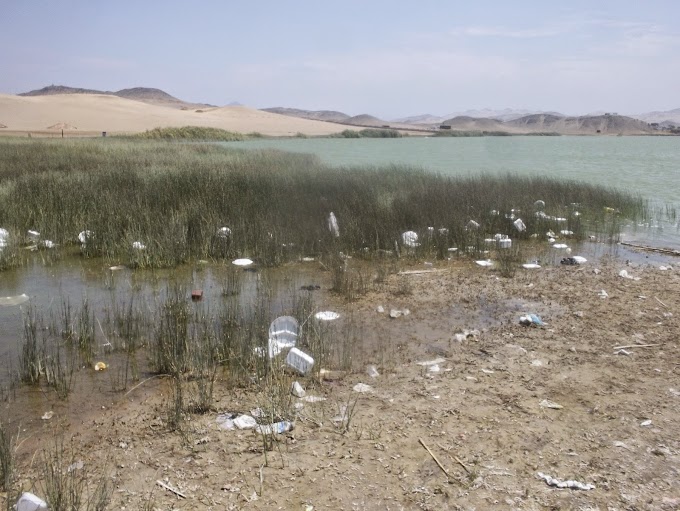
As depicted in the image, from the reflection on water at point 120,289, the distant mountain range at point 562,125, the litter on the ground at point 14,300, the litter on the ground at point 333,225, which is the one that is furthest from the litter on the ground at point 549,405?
the distant mountain range at point 562,125

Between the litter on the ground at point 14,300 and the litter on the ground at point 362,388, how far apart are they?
4.18 metres

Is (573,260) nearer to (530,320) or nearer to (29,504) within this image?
(530,320)

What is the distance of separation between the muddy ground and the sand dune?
1882 inches

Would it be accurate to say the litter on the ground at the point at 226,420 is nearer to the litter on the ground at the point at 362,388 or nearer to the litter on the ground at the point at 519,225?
the litter on the ground at the point at 362,388

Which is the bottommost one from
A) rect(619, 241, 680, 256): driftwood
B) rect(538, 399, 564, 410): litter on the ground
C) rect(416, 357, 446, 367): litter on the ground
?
rect(416, 357, 446, 367): litter on the ground

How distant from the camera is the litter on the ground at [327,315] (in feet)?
18.1

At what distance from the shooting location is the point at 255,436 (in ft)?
10.9

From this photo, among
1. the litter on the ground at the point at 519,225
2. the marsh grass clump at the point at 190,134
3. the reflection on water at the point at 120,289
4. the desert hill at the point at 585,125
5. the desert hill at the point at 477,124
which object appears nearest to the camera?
the reflection on water at the point at 120,289

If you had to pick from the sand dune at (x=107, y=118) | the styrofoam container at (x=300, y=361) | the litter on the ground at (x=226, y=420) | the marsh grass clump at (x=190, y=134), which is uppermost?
the sand dune at (x=107, y=118)

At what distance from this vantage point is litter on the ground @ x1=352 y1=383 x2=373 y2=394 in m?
3.96

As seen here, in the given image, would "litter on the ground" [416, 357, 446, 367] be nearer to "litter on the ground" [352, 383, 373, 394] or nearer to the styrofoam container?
"litter on the ground" [352, 383, 373, 394]

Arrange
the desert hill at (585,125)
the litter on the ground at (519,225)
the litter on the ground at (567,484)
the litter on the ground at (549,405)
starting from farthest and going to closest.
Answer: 1. the desert hill at (585,125)
2. the litter on the ground at (519,225)
3. the litter on the ground at (549,405)
4. the litter on the ground at (567,484)

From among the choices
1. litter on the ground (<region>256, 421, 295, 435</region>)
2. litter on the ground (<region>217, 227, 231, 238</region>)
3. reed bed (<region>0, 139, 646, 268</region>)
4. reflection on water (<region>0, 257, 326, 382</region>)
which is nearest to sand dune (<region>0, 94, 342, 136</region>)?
reed bed (<region>0, 139, 646, 268</region>)

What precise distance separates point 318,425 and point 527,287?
4.20 metres
